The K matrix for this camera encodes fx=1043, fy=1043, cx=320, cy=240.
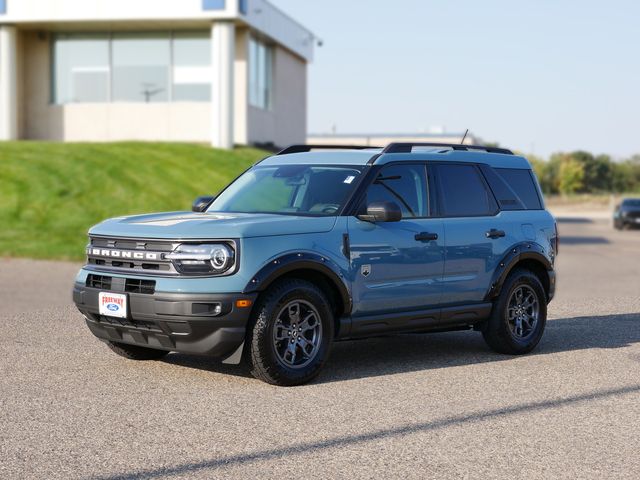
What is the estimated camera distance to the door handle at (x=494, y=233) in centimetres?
959

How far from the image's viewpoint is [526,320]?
9.98 m

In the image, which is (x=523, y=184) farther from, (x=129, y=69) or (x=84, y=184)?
(x=129, y=69)

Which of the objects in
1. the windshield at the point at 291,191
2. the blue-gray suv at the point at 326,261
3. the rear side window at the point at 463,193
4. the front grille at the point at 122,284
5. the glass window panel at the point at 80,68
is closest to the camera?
the blue-gray suv at the point at 326,261

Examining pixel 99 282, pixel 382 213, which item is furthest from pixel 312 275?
pixel 99 282

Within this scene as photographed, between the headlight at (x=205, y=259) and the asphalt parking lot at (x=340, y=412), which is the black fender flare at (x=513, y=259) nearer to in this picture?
the asphalt parking lot at (x=340, y=412)

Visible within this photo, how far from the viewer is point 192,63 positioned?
120ft

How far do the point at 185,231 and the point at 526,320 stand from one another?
12.4 feet

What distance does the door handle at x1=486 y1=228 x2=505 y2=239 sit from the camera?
9.59 metres

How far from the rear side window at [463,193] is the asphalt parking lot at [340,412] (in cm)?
135

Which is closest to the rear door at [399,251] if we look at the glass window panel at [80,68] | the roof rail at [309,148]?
the roof rail at [309,148]

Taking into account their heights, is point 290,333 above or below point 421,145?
below

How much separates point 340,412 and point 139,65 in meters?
31.1

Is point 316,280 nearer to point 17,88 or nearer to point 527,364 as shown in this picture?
point 527,364

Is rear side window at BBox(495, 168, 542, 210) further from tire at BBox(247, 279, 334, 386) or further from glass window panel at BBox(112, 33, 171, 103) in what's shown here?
glass window panel at BBox(112, 33, 171, 103)
